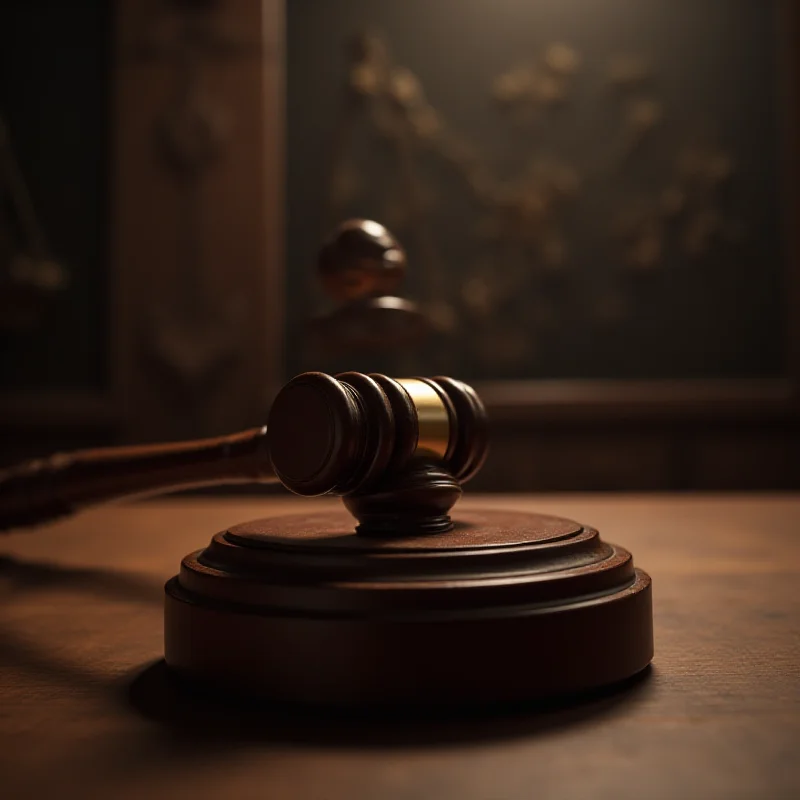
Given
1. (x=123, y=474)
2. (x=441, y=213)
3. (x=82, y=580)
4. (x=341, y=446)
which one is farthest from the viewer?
(x=441, y=213)

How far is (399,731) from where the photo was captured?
472 mm

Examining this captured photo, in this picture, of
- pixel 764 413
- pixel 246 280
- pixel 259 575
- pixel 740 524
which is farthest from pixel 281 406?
pixel 764 413

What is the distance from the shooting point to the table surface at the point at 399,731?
0.41 metres

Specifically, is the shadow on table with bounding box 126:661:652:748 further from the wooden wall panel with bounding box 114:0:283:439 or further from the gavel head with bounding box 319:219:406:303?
the wooden wall panel with bounding box 114:0:283:439

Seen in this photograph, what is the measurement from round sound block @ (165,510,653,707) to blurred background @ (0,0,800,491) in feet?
8.65

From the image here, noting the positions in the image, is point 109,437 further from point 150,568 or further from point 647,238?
point 150,568

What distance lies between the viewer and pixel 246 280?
3186 mm

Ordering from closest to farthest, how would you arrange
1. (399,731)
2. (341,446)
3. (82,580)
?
(399,731) → (341,446) → (82,580)

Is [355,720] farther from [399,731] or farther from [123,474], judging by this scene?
[123,474]

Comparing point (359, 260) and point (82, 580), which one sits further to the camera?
point (82, 580)

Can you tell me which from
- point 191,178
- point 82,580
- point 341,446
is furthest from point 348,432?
point 191,178

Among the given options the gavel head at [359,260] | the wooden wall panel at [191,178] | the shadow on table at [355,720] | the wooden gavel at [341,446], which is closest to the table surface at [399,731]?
the shadow on table at [355,720]

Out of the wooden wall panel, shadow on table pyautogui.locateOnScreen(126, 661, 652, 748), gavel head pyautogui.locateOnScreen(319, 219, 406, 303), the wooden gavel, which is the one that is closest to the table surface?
shadow on table pyautogui.locateOnScreen(126, 661, 652, 748)

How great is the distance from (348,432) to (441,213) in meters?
2.87
